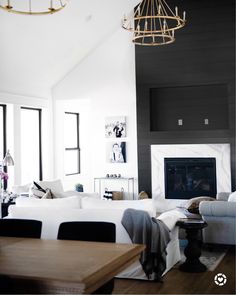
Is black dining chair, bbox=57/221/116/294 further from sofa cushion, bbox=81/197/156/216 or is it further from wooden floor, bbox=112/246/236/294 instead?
sofa cushion, bbox=81/197/156/216

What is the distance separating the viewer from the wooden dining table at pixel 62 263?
2.69 m

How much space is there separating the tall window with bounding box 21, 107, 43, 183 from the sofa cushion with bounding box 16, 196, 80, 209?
4.56m

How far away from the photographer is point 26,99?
10523 millimetres

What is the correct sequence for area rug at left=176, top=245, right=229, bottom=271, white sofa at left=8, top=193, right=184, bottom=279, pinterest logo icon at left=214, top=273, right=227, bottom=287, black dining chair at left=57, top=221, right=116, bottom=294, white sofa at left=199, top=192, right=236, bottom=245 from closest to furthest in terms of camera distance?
black dining chair at left=57, top=221, right=116, bottom=294
pinterest logo icon at left=214, top=273, right=227, bottom=287
white sofa at left=8, top=193, right=184, bottom=279
area rug at left=176, top=245, right=229, bottom=271
white sofa at left=199, top=192, right=236, bottom=245

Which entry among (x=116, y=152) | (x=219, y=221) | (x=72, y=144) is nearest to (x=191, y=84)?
(x=116, y=152)

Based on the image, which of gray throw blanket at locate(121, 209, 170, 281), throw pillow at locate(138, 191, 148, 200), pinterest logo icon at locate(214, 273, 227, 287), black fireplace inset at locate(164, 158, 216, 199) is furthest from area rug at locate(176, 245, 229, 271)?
throw pillow at locate(138, 191, 148, 200)

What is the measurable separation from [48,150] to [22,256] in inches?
327

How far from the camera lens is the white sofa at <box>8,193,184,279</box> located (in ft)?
18.6

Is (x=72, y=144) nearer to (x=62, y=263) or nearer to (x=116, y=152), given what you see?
(x=116, y=152)

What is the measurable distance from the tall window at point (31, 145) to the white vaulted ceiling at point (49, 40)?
0.48 metres

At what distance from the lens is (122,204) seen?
5.90 metres

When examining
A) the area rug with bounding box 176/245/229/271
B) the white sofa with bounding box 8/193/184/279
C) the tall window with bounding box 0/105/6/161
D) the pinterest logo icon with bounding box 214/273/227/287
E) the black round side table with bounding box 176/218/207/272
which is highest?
the tall window with bounding box 0/105/6/161

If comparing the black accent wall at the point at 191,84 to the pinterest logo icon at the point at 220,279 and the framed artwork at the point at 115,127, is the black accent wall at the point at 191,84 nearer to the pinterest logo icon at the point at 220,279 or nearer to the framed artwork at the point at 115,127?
the framed artwork at the point at 115,127

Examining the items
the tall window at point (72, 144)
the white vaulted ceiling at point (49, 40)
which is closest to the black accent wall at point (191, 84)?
the white vaulted ceiling at point (49, 40)
